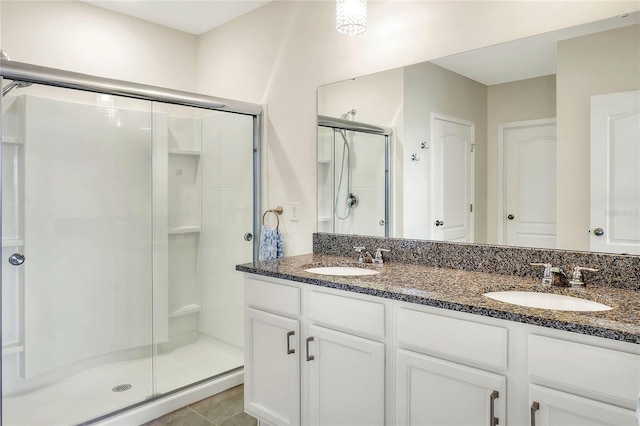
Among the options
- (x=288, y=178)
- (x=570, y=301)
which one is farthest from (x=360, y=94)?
(x=570, y=301)

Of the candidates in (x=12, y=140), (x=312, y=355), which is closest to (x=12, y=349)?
(x=12, y=140)

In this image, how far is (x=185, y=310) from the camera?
2564 mm

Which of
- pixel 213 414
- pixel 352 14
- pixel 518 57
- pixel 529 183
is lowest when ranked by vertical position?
pixel 213 414

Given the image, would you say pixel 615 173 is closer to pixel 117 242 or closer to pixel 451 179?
pixel 451 179

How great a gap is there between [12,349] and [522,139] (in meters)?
2.47

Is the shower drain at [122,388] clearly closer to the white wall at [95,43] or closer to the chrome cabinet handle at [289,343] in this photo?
the chrome cabinet handle at [289,343]

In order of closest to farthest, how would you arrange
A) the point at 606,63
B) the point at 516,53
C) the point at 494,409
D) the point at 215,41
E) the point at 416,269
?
the point at 494,409, the point at 606,63, the point at 516,53, the point at 416,269, the point at 215,41

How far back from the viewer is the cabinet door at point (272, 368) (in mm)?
1789

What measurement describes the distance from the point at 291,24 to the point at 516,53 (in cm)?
141

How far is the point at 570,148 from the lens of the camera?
1604 mm

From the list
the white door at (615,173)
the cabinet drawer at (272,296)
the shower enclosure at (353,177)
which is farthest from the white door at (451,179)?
the cabinet drawer at (272,296)

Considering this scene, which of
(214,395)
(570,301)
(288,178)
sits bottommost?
(214,395)

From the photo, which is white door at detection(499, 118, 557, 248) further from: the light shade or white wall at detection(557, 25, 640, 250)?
the light shade

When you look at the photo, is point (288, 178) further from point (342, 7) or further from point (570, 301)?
point (570, 301)
